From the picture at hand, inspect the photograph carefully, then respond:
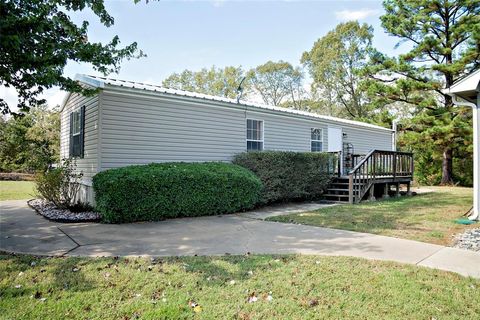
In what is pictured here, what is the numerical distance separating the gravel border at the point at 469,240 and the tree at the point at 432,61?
10.6m

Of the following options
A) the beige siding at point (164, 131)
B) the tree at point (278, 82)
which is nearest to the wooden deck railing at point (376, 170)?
the beige siding at point (164, 131)

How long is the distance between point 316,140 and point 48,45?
33.6 feet

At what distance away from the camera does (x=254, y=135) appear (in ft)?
36.4

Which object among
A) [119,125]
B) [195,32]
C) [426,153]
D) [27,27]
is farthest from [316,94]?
[27,27]

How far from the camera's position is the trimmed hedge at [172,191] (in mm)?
6621

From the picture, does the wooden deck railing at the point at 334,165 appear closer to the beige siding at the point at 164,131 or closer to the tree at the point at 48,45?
the beige siding at the point at 164,131

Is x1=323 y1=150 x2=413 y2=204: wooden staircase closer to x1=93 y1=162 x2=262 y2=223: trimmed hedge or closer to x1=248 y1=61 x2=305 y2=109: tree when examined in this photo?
x1=93 y1=162 x2=262 y2=223: trimmed hedge

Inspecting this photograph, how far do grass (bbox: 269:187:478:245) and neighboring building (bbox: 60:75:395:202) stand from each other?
3.44m

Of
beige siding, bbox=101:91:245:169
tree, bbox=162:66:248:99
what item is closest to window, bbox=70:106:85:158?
beige siding, bbox=101:91:245:169

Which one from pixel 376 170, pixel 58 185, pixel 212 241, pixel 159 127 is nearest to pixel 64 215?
pixel 58 185

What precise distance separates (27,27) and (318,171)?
27.3 ft

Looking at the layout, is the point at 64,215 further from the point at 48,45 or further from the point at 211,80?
the point at 211,80

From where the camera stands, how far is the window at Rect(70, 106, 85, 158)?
8.91 m

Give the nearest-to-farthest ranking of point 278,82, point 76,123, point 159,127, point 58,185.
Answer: point 58,185, point 159,127, point 76,123, point 278,82
